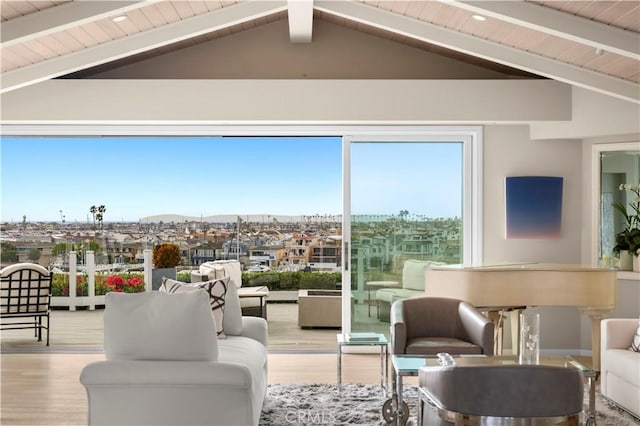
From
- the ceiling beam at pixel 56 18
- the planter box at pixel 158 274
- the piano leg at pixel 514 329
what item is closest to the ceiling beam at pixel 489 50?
the ceiling beam at pixel 56 18

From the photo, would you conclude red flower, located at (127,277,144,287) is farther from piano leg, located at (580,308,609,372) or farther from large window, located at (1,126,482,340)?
piano leg, located at (580,308,609,372)

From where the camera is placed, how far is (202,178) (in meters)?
9.55

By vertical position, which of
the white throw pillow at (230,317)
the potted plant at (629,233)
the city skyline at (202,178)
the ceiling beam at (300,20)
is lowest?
the white throw pillow at (230,317)

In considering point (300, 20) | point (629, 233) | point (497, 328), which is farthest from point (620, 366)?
point (300, 20)

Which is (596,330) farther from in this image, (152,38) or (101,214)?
(101,214)

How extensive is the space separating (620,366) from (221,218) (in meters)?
5.73

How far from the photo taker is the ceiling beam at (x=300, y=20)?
5.99 meters

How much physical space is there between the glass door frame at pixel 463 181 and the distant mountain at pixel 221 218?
8.38ft

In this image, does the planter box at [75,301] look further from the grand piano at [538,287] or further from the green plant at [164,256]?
the grand piano at [538,287]

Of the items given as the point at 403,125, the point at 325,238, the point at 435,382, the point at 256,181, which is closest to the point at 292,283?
the point at 325,238

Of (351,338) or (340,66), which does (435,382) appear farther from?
(340,66)

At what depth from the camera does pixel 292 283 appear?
10180 mm

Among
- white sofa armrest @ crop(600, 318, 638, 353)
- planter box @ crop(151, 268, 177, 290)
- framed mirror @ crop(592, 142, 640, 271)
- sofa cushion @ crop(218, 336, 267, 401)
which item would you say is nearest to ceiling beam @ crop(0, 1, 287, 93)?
sofa cushion @ crop(218, 336, 267, 401)

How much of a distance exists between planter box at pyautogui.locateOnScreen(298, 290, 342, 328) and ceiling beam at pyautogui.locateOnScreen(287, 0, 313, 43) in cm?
354
